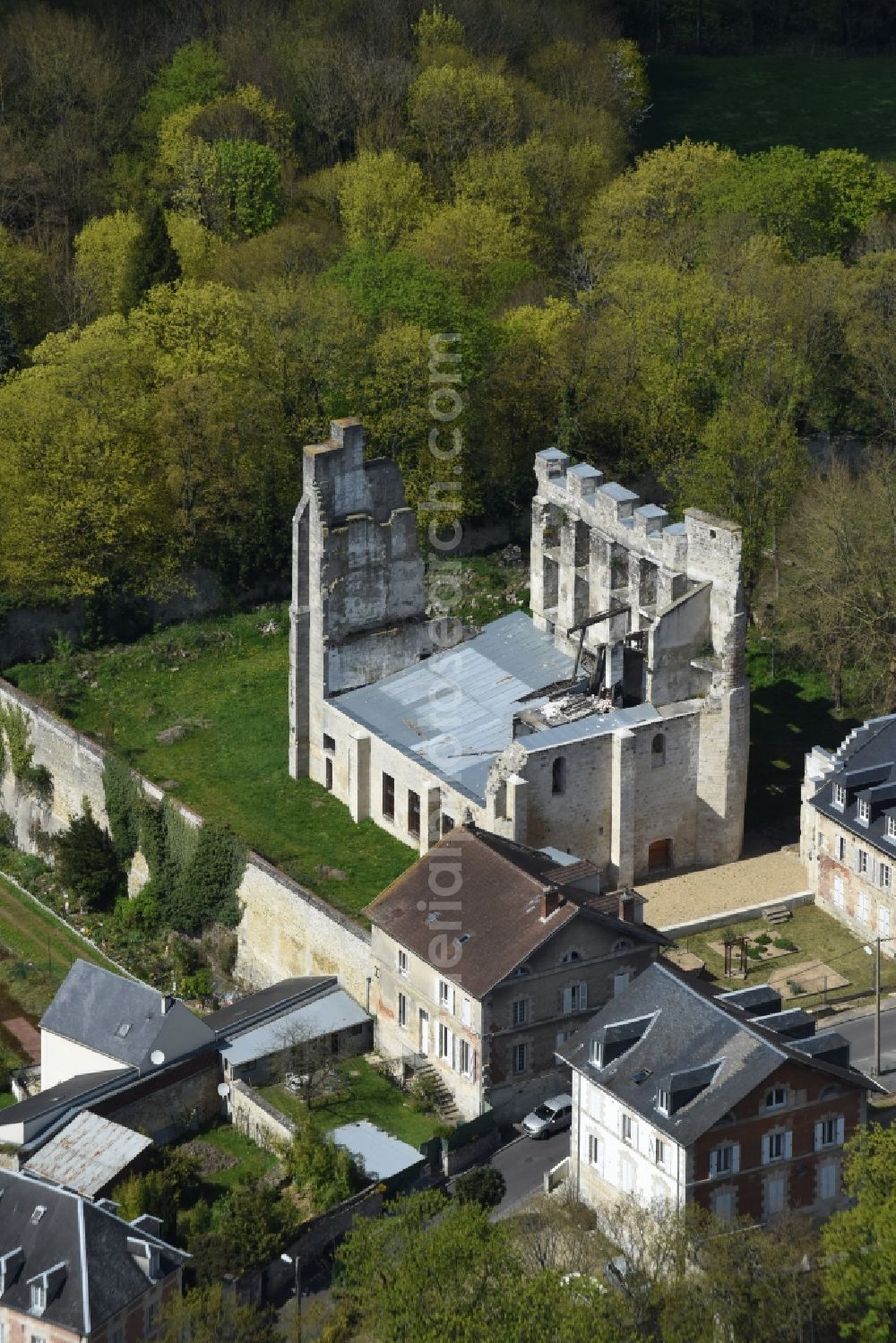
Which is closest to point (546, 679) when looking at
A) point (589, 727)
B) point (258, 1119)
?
point (589, 727)

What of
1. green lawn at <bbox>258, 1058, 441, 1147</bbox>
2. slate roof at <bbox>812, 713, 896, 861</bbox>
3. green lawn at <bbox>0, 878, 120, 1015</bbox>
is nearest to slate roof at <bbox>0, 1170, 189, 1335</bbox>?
green lawn at <bbox>258, 1058, 441, 1147</bbox>

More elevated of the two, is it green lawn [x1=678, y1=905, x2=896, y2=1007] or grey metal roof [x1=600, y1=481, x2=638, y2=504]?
grey metal roof [x1=600, y1=481, x2=638, y2=504]

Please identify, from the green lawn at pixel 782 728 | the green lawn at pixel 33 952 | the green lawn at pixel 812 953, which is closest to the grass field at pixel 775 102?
the green lawn at pixel 782 728

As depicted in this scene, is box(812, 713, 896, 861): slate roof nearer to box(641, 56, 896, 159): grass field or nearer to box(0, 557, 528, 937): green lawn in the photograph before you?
box(0, 557, 528, 937): green lawn

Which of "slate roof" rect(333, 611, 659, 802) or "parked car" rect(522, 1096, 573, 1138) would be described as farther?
"slate roof" rect(333, 611, 659, 802)

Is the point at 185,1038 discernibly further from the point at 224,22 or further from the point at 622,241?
the point at 224,22

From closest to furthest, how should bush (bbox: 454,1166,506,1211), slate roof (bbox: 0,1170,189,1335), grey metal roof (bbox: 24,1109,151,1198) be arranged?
slate roof (bbox: 0,1170,189,1335) → bush (bbox: 454,1166,506,1211) → grey metal roof (bbox: 24,1109,151,1198)

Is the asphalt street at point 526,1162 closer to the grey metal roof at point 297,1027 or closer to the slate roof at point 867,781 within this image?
the grey metal roof at point 297,1027
